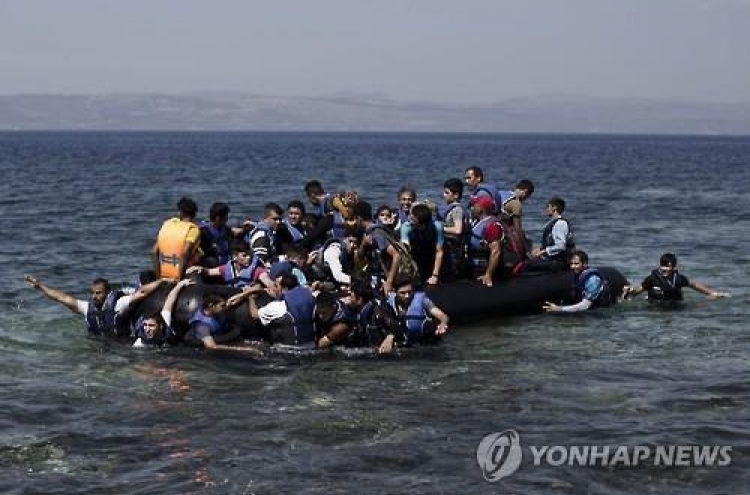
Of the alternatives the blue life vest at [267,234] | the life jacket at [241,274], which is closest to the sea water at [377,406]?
the life jacket at [241,274]

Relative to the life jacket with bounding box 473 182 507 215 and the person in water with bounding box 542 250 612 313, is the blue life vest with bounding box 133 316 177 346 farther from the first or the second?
the person in water with bounding box 542 250 612 313

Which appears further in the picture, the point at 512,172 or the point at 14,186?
the point at 512,172

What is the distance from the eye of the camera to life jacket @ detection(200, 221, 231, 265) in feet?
49.8

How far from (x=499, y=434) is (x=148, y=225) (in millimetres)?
23990

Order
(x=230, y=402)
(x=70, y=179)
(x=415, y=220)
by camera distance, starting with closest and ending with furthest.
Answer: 1. (x=230, y=402)
2. (x=415, y=220)
3. (x=70, y=179)

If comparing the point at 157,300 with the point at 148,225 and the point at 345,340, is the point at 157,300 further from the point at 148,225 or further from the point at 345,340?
the point at 148,225

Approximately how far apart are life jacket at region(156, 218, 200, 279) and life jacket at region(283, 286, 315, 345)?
1.89 m

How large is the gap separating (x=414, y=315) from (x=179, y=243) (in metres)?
3.28

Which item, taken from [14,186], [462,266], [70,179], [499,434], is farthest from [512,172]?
Answer: [499,434]

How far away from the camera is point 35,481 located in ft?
31.9

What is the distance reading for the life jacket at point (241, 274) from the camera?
47.6 feet

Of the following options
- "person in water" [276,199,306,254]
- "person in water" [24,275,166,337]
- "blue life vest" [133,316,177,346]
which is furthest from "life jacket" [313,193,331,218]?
"blue life vest" [133,316,177,346]

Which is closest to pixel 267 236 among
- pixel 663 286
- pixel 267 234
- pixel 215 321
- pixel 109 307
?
Answer: pixel 267 234

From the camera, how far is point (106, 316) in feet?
48.2
